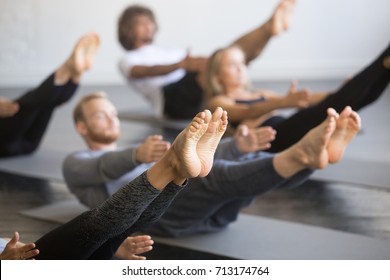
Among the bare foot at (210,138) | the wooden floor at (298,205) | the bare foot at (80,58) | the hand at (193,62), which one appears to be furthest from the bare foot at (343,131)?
the hand at (193,62)

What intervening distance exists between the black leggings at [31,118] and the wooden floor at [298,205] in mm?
267

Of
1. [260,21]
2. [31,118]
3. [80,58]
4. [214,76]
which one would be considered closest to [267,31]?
[214,76]

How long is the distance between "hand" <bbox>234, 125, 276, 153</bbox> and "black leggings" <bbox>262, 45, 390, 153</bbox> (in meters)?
0.37

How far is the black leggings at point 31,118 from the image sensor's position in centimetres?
304

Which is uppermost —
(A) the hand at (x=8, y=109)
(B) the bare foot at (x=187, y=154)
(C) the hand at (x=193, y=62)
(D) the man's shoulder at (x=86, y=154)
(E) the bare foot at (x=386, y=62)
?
(C) the hand at (x=193, y=62)

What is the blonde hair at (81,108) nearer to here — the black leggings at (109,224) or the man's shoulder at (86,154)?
the man's shoulder at (86,154)

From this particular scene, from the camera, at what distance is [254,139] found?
7.07ft

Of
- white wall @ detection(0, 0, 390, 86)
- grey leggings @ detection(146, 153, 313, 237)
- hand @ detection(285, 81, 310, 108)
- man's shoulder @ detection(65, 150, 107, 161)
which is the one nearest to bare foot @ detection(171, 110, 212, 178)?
grey leggings @ detection(146, 153, 313, 237)

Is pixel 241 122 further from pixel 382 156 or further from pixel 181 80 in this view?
pixel 181 80

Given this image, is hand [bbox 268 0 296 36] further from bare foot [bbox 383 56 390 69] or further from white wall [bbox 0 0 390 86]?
white wall [bbox 0 0 390 86]

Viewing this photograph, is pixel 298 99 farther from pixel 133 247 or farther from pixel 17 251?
pixel 17 251
